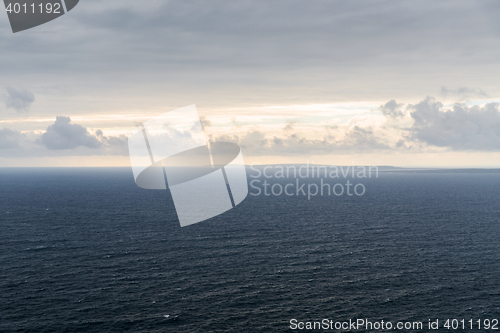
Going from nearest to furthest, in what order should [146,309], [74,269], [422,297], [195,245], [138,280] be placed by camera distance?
[146,309] < [422,297] < [138,280] < [74,269] < [195,245]

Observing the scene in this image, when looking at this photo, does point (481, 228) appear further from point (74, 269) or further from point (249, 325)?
point (74, 269)

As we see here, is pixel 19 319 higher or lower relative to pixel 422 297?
higher

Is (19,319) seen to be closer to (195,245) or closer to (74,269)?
(74,269)

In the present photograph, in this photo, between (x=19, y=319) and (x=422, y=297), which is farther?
(x=422, y=297)

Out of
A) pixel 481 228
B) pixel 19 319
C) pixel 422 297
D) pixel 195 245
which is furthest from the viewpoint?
pixel 481 228

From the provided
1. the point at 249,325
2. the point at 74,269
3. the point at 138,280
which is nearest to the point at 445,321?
the point at 249,325

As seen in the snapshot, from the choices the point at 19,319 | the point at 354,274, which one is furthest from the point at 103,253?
the point at 354,274
